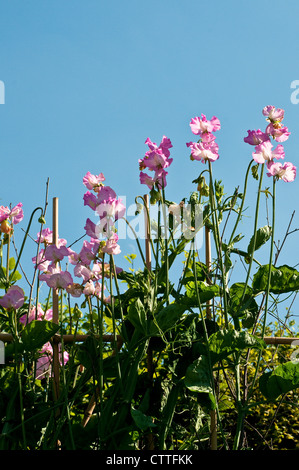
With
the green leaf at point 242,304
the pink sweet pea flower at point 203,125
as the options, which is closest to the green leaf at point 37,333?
the green leaf at point 242,304

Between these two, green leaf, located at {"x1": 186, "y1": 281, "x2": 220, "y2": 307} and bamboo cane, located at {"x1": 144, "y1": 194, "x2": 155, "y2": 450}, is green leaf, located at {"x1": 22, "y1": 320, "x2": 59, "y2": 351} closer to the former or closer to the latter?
bamboo cane, located at {"x1": 144, "y1": 194, "x2": 155, "y2": 450}

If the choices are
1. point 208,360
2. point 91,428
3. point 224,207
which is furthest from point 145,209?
point 91,428

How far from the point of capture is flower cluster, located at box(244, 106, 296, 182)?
2.18 meters

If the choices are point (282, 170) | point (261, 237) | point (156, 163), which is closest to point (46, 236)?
point (156, 163)

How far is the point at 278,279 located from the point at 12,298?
40.7 inches

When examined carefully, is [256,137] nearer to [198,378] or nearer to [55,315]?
[198,378]

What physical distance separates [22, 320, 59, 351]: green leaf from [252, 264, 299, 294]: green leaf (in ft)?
2.66

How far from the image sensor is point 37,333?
2154 millimetres

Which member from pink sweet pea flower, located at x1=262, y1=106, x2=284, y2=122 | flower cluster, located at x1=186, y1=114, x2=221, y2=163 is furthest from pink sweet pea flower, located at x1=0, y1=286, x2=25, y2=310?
pink sweet pea flower, located at x1=262, y1=106, x2=284, y2=122

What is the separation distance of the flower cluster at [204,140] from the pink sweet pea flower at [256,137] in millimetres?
122

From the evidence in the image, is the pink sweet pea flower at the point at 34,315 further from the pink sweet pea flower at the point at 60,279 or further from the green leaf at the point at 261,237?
the green leaf at the point at 261,237

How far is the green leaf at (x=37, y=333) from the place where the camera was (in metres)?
2.14
